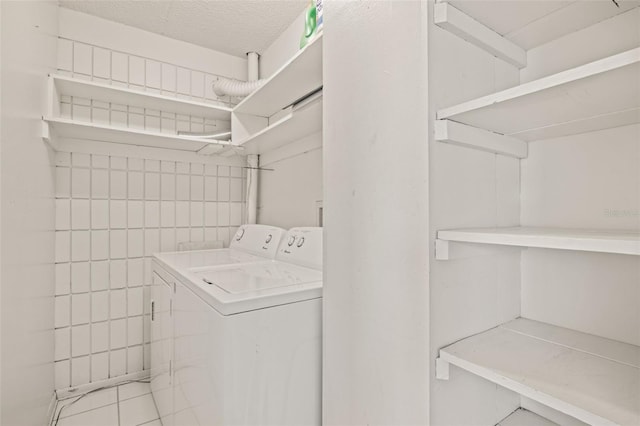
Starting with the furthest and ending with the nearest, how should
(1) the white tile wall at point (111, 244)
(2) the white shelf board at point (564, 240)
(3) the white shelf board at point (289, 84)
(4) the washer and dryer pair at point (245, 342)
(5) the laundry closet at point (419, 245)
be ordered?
(1) the white tile wall at point (111, 244) → (3) the white shelf board at point (289, 84) → (4) the washer and dryer pair at point (245, 342) → (5) the laundry closet at point (419, 245) → (2) the white shelf board at point (564, 240)

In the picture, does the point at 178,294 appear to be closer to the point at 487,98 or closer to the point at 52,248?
the point at 52,248

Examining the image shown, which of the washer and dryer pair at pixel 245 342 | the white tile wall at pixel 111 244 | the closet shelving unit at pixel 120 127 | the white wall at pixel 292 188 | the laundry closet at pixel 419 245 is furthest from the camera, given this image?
the white tile wall at pixel 111 244

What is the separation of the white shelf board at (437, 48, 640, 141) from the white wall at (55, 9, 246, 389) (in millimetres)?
2169

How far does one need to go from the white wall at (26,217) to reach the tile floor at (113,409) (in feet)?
0.57


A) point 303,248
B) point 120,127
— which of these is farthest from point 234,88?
point 303,248

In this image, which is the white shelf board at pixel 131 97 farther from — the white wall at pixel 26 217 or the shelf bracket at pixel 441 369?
the shelf bracket at pixel 441 369

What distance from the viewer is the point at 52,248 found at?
2.00m

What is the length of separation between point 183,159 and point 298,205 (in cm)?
100

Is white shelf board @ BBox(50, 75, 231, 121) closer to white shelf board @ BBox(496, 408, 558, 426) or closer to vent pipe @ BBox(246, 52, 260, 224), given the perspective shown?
vent pipe @ BBox(246, 52, 260, 224)

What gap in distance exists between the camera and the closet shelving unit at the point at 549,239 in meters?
0.58

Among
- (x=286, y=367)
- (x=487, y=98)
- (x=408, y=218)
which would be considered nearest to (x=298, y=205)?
(x=286, y=367)

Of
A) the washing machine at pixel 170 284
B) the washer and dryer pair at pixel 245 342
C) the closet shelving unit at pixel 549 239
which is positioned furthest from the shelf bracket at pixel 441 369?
the washing machine at pixel 170 284

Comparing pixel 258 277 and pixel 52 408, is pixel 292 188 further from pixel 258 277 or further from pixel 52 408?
pixel 52 408

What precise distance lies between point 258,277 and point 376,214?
707 millimetres
